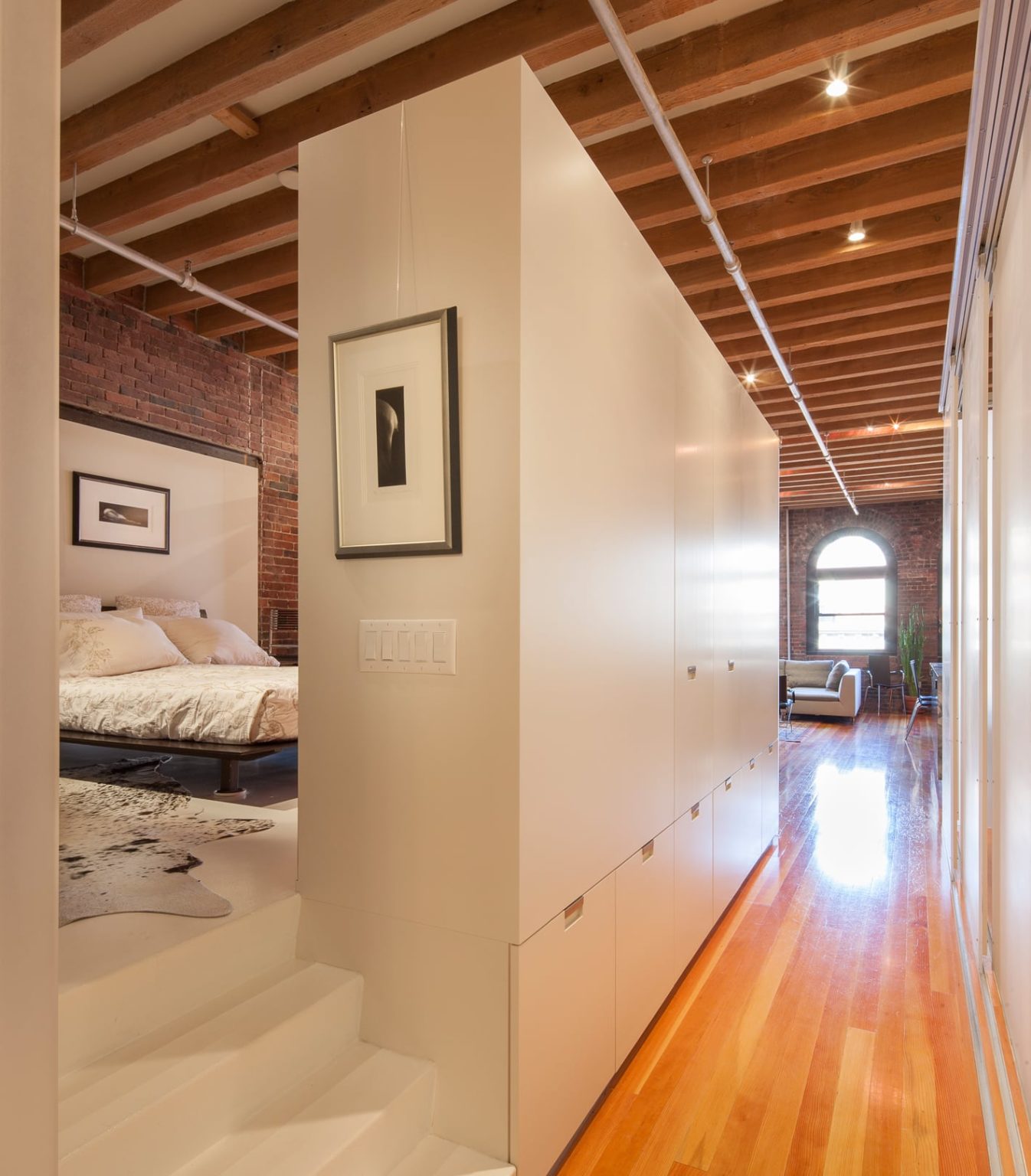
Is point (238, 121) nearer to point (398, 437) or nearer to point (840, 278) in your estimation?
point (398, 437)

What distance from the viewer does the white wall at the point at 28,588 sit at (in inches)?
29.7

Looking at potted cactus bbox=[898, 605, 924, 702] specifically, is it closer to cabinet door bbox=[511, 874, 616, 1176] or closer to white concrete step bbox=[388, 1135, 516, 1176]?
cabinet door bbox=[511, 874, 616, 1176]

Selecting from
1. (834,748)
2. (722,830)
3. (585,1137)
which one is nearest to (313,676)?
(585,1137)

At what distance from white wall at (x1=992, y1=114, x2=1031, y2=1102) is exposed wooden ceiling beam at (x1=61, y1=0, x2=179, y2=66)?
2.59 m

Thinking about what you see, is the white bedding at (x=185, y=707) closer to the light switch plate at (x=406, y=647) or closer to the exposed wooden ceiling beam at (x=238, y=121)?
the light switch plate at (x=406, y=647)


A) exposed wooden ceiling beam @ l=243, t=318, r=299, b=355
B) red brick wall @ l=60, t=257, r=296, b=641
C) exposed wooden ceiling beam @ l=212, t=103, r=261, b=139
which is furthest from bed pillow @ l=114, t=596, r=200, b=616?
exposed wooden ceiling beam @ l=212, t=103, r=261, b=139

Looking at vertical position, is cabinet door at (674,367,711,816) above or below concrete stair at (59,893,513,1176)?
above

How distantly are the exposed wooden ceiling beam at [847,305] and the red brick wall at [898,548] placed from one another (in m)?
7.70

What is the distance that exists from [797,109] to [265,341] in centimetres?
413

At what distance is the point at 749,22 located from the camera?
2.60 metres

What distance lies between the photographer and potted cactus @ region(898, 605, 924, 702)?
387 inches

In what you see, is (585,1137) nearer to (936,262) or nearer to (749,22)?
(749,22)

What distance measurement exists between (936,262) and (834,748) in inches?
212

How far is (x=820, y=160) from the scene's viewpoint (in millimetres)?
3242
